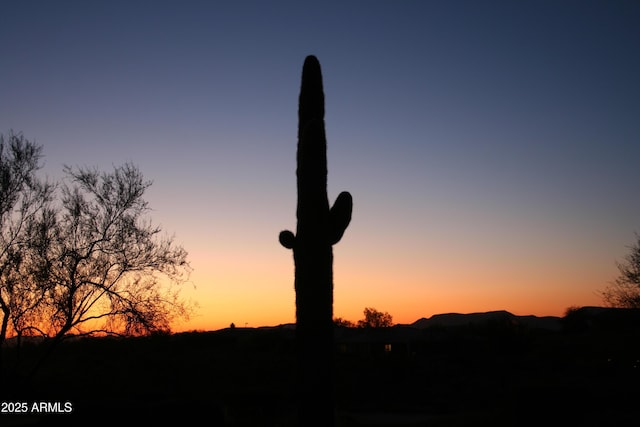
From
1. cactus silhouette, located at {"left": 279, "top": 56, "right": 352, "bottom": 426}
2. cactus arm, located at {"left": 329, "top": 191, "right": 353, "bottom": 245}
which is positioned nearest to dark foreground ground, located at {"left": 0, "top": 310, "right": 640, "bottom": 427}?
cactus silhouette, located at {"left": 279, "top": 56, "right": 352, "bottom": 426}

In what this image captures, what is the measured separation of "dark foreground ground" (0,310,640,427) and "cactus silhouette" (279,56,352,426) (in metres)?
5.66

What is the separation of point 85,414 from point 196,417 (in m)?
2.61

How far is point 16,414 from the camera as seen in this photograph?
1700 centimetres

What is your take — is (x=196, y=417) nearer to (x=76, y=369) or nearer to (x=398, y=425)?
(x=398, y=425)

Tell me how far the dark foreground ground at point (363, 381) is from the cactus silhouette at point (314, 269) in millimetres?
5655

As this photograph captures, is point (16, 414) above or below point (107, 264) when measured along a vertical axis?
below

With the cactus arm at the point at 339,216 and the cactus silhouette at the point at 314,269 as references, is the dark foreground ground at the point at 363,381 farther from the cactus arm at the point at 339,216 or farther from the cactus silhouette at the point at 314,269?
the cactus arm at the point at 339,216

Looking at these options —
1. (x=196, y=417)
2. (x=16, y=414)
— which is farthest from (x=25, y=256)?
(x=196, y=417)

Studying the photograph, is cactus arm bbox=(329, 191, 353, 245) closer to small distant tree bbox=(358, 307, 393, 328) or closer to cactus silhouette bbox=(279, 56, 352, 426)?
cactus silhouette bbox=(279, 56, 352, 426)

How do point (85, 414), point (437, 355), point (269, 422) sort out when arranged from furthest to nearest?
point (437, 355)
point (269, 422)
point (85, 414)

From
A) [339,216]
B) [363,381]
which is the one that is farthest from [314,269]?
[363,381]

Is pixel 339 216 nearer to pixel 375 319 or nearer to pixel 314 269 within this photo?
pixel 314 269

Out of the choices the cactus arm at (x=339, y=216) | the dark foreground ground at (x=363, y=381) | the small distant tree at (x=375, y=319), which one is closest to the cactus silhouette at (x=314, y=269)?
the cactus arm at (x=339, y=216)

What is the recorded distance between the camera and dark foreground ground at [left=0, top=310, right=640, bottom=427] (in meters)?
16.2
